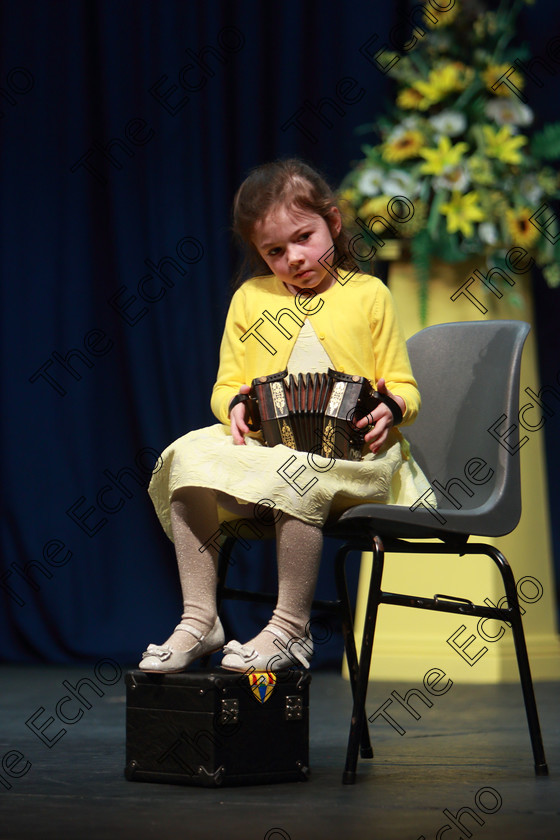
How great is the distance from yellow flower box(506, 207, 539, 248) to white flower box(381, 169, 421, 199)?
298 millimetres

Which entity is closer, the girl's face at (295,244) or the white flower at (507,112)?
the girl's face at (295,244)

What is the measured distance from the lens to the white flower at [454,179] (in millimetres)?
3371

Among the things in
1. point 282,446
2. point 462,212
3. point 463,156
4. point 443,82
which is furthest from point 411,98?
point 282,446

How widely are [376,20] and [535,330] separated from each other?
1.18m

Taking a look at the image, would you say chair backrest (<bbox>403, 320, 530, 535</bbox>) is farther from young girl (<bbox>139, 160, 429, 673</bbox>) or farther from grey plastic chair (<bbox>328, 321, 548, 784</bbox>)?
young girl (<bbox>139, 160, 429, 673</bbox>)

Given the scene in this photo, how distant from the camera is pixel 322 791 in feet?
5.71

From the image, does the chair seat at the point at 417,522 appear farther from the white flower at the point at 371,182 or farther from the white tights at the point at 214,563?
the white flower at the point at 371,182

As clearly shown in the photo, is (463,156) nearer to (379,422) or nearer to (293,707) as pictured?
(379,422)

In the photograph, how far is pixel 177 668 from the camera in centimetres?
183

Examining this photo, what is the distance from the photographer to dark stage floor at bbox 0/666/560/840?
4.85 ft

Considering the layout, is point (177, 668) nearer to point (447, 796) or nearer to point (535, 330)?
point (447, 796)

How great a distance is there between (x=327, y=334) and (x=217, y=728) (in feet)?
2.51

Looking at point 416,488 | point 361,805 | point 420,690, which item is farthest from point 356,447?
point 420,690

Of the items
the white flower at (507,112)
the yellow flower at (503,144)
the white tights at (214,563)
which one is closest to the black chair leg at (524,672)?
the white tights at (214,563)
